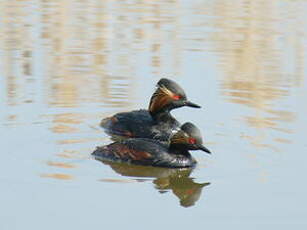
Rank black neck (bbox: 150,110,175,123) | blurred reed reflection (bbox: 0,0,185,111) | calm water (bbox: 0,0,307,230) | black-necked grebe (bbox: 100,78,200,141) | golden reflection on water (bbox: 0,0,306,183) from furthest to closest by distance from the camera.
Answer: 1. blurred reed reflection (bbox: 0,0,185,111)
2. golden reflection on water (bbox: 0,0,306,183)
3. black neck (bbox: 150,110,175,123)
4. black-necked grebe (bbox: 100,78,200,141)
5. calm water (bbox: 0,0,307,230)

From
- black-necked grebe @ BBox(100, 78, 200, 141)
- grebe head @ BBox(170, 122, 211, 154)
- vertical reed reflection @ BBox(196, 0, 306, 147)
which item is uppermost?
grebe head @ BBox(170, 122, 211, 154)

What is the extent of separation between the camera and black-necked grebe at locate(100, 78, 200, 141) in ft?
45.1

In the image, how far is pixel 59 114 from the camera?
Answer: 1410 cm

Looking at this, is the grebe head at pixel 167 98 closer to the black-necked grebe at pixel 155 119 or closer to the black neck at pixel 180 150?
the black-necked grebe at pixel 155 119

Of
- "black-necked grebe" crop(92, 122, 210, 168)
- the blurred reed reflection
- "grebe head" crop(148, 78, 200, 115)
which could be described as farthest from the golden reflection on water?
"grebe head" crop(148, 78, 200, 115)

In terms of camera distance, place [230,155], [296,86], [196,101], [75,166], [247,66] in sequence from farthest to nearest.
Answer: [247,66] < [296,86] < [196,101] < [230,155] < [75,166]

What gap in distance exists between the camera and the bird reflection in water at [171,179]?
1059 cm

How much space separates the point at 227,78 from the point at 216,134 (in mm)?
3759

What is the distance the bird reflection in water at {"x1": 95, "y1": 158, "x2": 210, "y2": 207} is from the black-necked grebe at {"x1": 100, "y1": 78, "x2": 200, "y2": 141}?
6.40 ft

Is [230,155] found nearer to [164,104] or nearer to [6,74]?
[164,104]

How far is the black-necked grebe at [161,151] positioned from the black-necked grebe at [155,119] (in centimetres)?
176

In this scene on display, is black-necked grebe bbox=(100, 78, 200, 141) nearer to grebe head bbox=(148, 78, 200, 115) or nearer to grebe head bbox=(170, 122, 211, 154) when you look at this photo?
grebe head bbox=(148, 78, 200, 115)

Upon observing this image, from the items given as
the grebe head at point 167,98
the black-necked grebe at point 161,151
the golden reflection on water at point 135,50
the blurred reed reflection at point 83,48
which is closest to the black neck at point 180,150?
the black-necked grebe at point 161,151

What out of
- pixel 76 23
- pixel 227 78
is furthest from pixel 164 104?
pixel 76 23
